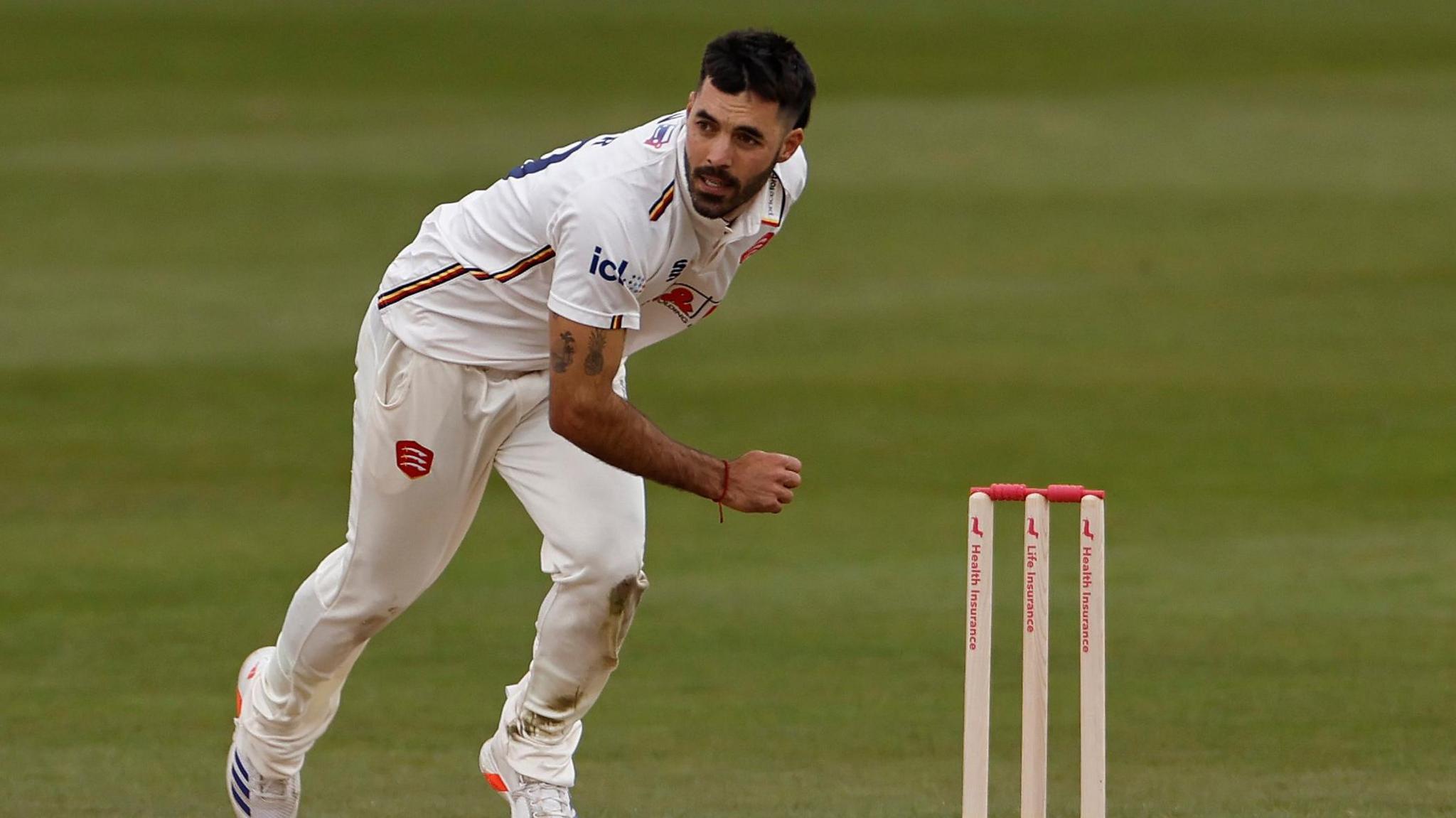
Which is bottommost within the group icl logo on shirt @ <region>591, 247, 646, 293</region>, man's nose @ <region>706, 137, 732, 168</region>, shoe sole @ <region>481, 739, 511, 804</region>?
shoe sole @ <region>481, 739, 511, 804</region>

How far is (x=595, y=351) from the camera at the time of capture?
13.9 feet

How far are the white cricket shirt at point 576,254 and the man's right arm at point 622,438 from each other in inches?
2.3

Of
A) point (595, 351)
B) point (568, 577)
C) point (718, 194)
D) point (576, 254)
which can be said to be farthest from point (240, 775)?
point (718, 194)

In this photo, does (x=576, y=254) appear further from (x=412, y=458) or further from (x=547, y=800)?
(x=547, y=800)

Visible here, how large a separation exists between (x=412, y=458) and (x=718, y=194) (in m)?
0.93

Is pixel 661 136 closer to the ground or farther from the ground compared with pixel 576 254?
farther from the ground

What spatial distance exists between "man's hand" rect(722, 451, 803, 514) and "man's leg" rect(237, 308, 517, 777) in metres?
0.60

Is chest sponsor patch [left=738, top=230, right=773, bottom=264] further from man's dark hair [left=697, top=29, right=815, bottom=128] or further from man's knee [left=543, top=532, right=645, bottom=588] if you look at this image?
man's knee [left=543, top=532, right=645, bottom=588]

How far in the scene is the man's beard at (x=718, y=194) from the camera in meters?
4.22

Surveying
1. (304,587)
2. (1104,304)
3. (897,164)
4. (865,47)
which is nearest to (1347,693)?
(304,587)

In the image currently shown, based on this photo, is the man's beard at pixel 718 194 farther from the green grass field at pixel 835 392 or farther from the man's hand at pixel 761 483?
the green grass field at pixel 835 392

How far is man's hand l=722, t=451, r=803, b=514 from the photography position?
430cm

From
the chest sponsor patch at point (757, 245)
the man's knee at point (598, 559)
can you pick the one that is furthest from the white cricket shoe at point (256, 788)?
the chest sponsor patch at point (757, 245)

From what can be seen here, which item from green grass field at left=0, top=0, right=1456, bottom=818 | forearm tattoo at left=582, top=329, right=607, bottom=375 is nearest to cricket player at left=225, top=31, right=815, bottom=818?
forearm tattoo at left=582, top=329, right=607, bottom=375
